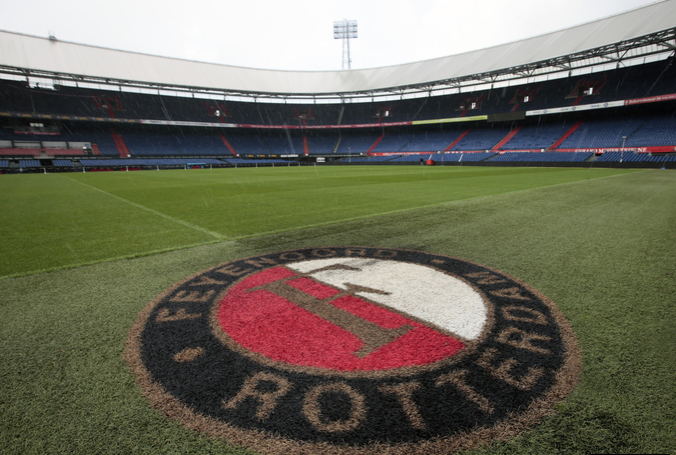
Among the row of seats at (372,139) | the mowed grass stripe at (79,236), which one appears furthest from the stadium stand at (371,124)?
the mowed grass stripe at (79,236)

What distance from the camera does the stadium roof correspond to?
30.5 meters

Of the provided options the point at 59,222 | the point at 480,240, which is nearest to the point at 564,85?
the point at 480,240

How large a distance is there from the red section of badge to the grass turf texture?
728mm

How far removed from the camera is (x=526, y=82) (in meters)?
44.7

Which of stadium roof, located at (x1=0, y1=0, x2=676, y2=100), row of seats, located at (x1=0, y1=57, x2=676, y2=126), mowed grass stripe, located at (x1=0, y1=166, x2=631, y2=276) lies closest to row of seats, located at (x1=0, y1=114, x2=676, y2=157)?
row of seats, located at (x1=0, y1=57, x2=676, y2=126)

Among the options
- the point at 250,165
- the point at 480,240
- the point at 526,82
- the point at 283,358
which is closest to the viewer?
the point at 283,358

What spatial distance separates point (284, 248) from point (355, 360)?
2972 millimetres

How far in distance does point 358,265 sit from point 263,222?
3.50 metres

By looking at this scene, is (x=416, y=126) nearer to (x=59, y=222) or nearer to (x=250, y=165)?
(x=250, y=165)

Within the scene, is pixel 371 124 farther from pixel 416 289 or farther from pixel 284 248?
pixel 416 289

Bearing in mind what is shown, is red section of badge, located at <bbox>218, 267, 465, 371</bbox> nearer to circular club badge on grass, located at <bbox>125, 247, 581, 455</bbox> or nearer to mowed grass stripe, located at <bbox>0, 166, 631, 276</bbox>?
circular club badge on grass, located at <bbox>125, 247, 581, 455</bbox>

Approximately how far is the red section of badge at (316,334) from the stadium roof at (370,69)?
38.8 meters

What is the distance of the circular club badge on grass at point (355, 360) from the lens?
1629mm

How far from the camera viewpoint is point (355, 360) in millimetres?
2170
